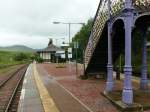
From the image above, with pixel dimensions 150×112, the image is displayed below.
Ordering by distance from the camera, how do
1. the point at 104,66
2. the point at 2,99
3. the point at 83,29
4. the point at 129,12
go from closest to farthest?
1. the point at 129,12
2. the point at 2,99
3. the point at 104,66
4. the point at 83,29

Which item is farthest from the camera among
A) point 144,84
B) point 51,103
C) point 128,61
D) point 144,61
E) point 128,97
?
point 144,84

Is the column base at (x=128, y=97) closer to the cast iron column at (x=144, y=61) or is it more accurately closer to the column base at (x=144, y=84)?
the cast iron column at (x=144, y=61)

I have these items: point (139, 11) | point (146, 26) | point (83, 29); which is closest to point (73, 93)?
point (146, 26)

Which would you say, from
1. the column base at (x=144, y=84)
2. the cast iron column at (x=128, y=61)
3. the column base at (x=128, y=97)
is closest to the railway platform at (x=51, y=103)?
the column base at (x=128, y=97)

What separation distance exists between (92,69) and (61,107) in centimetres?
1549

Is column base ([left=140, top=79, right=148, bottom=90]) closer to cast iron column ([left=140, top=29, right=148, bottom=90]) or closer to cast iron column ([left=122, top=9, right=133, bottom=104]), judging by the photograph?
cast iron column ([left=140, top=29, right=148, bottom=90])

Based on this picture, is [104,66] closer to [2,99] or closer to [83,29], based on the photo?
[2,99]

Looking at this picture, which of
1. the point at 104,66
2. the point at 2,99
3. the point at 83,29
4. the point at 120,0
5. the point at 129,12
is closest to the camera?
the point at 129,12

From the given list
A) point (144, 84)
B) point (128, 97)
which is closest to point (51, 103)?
point (128, 97)

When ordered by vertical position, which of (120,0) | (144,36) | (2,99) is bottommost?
(2,99)

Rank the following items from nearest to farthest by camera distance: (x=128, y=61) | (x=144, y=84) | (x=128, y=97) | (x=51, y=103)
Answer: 1. (x=128, y=97)
2. (x=128, y=61)
3. (x=51, y=103)
4. (x=144, y=84)

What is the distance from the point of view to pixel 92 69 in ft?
113

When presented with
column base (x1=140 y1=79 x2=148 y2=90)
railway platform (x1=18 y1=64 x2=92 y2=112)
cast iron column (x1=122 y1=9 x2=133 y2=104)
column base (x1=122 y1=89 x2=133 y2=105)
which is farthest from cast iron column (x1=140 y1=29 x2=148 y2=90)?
column base (x1=122 y1=89 x2=133 y2=105)

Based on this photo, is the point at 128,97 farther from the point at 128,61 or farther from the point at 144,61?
the point at 144,61
